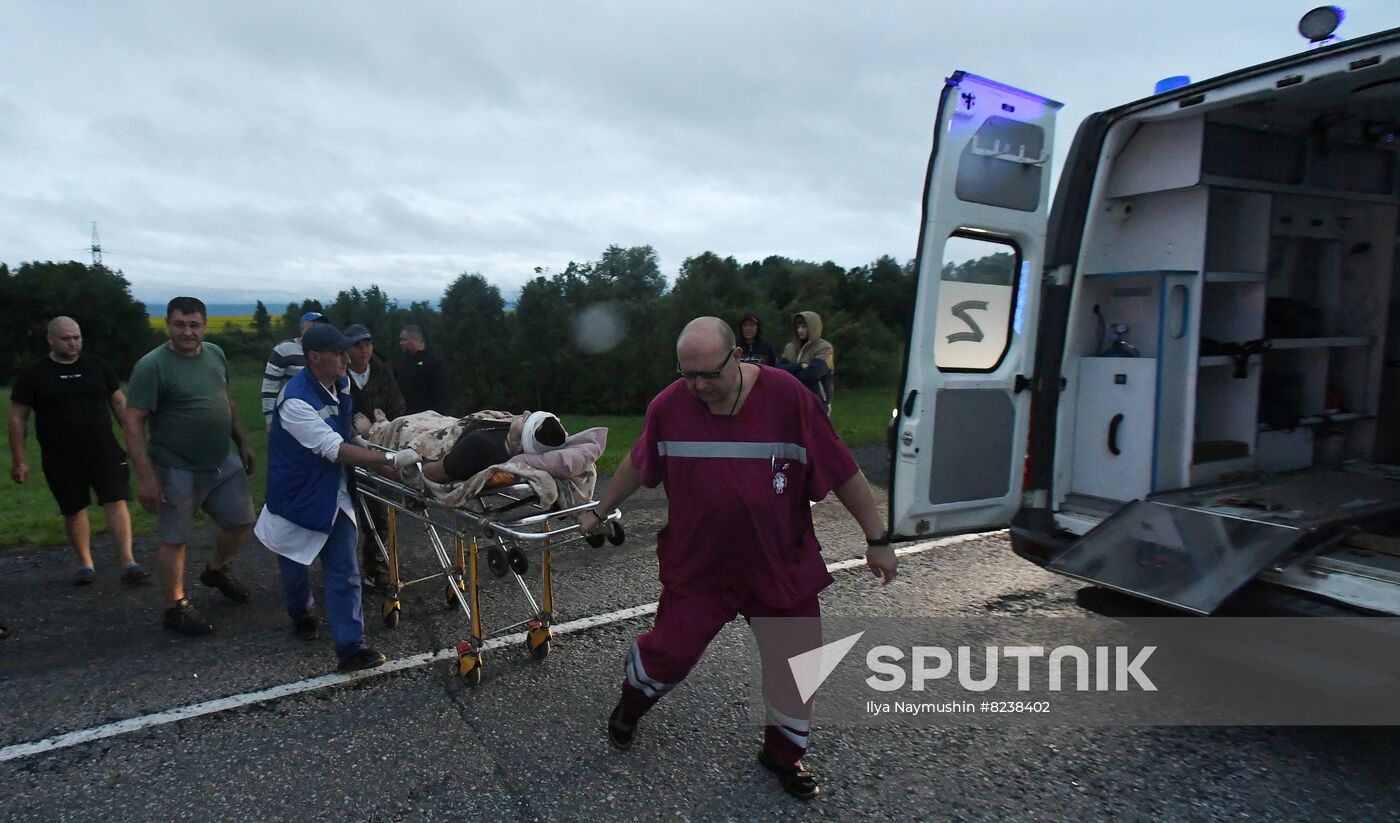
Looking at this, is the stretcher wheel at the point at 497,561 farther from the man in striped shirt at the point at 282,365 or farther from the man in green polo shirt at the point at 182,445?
the man in striped shirt at the point at 282,365

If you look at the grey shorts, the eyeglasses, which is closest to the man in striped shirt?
the grey shorts

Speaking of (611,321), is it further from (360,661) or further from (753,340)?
(360,661)

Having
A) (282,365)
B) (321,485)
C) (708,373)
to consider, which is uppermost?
(708,373)

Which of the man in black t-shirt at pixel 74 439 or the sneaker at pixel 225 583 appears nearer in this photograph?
the sneaker at pixel 225 583

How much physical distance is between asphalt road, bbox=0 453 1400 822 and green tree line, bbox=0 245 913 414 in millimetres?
20238

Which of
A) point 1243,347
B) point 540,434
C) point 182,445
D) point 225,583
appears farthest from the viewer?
point 1243,347

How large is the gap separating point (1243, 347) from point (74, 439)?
24.3ft

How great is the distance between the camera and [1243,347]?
510 cm

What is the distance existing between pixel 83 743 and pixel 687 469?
2769mm

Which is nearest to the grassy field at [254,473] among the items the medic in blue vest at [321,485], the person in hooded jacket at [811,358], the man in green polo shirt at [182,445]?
the man in green polo shirt at [182,445]

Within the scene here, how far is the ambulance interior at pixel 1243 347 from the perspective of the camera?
12.1ft

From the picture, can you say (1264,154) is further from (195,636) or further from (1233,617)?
(195,636)

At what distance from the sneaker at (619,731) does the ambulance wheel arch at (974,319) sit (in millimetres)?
1727

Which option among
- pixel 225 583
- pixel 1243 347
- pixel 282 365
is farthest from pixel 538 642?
pixel 1243 347
